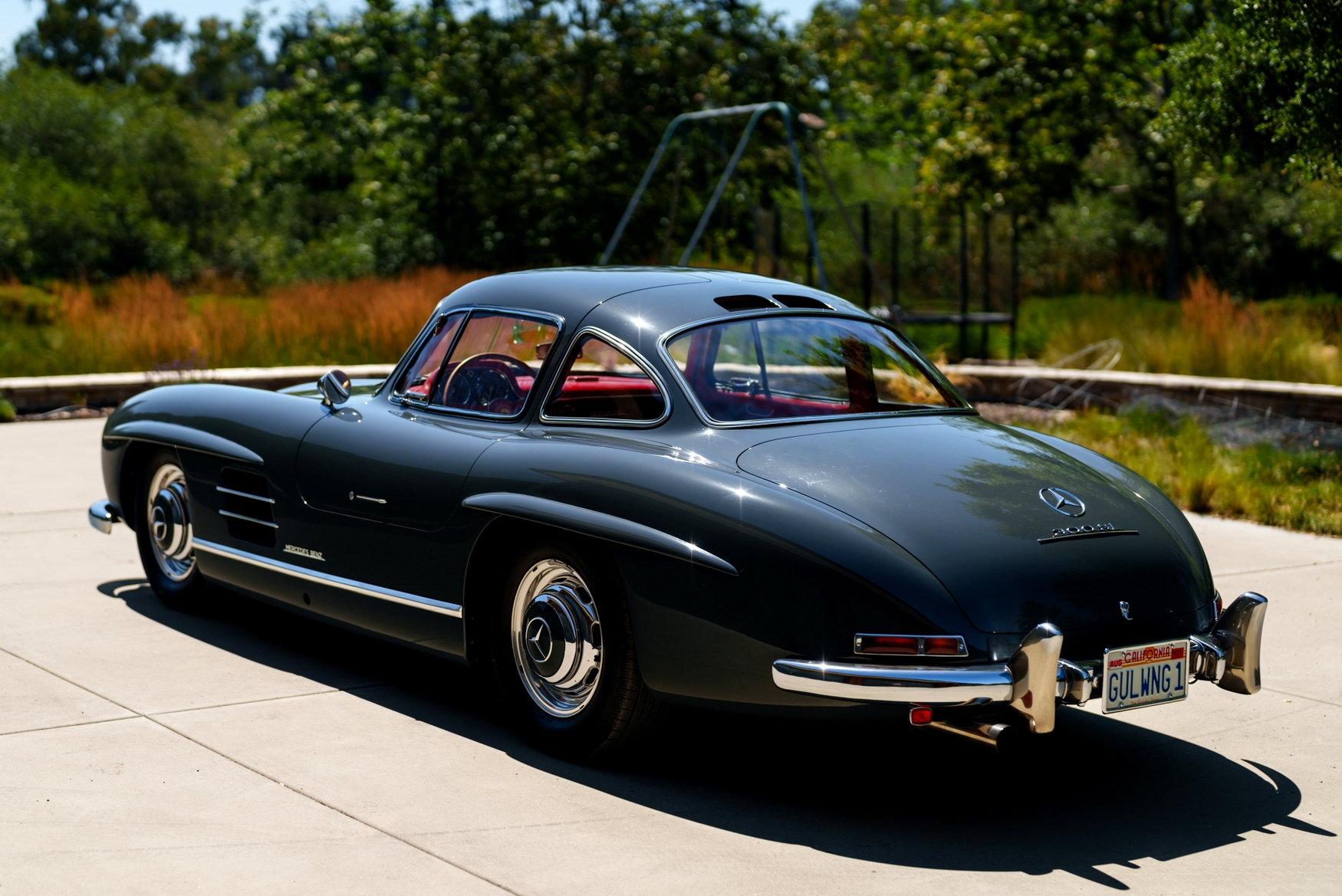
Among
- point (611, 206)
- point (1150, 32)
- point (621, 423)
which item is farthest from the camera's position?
point (611, 206)

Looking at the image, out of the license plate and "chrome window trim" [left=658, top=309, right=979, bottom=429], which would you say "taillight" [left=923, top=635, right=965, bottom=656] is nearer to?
the license plate

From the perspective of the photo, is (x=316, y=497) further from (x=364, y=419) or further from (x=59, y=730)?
(x=59, y=730)

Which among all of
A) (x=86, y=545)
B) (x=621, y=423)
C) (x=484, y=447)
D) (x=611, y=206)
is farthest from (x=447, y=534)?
(x=611, y=206)

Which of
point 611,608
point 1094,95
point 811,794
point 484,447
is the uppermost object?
point 1094,95

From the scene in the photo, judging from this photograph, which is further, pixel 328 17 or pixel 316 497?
pixel 328 17

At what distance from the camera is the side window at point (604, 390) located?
448 cm

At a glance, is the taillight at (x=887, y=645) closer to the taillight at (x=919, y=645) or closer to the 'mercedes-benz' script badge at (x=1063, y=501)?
the taillight at (x=919, y=645)

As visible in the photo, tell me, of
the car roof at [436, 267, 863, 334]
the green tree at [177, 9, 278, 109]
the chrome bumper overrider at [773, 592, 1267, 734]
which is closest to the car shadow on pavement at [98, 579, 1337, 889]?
the chrome bumper overrider at [773, 592, 1267, 734]

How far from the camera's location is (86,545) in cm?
759

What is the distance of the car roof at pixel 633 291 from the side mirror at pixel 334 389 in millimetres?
457

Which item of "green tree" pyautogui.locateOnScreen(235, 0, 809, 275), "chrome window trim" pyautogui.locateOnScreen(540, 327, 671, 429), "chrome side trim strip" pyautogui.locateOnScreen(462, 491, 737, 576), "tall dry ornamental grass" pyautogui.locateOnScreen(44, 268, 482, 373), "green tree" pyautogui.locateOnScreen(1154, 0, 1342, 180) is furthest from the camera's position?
"green tree" pyautogui.locateOnScreen(235, 0, 809, 275)

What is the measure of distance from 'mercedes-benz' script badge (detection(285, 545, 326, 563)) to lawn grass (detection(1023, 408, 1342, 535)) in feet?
19.2

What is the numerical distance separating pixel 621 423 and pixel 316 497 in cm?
131

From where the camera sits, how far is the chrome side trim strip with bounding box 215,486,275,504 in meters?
5.38
